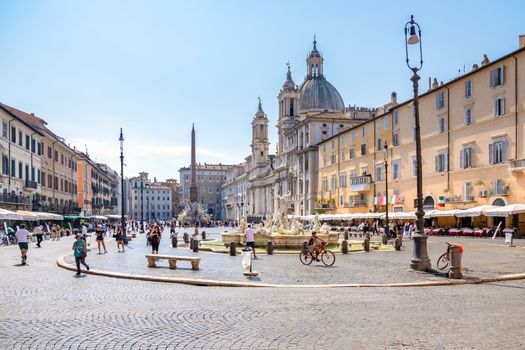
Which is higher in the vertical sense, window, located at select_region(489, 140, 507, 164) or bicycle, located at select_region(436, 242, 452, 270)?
window, located at select_region(489, 140, 507, 164)

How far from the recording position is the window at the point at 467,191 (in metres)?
41.5

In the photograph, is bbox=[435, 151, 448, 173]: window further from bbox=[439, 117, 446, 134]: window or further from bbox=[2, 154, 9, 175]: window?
bbox=[2, 154, 9, 175]: window

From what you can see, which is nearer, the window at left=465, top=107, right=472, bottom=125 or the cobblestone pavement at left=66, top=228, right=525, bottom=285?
the cobblestone pavement at left=66, top=228, right=525, bottom=285

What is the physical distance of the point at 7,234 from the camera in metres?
37.8

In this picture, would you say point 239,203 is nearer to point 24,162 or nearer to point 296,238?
point 24,162

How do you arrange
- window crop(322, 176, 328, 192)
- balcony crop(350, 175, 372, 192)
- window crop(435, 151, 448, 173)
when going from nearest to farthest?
window crop(435, 151, 448, 173) → balcony crop(350, 175, 372, 192) → window crop(322, 176, 328, 192)

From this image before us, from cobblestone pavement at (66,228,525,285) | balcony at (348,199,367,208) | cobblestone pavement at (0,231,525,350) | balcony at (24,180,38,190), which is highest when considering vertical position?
balcony at (24,180,38,190)

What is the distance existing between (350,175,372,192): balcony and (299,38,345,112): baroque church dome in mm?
39103

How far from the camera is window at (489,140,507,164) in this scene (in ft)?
125

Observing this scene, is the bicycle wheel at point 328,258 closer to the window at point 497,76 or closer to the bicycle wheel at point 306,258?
the bicycle wheel at point 306,258

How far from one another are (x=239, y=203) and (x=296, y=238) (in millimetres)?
122485

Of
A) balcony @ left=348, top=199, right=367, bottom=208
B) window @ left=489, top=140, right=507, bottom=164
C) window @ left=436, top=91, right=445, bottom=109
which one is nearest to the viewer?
window @ left=489, top=140, right=507, bottom=164

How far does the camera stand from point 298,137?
299ft

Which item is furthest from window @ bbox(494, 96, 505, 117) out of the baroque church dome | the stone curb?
the baroque church dome
